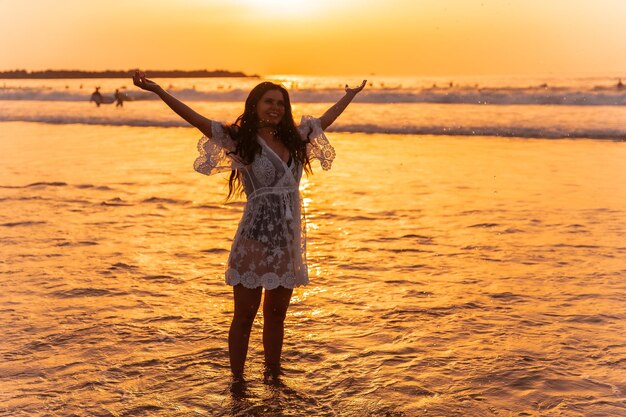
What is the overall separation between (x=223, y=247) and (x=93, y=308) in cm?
255

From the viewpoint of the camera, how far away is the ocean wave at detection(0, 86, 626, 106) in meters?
38.4

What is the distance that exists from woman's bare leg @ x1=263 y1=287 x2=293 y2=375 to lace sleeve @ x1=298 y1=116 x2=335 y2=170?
3.13 ft

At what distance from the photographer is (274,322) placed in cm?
463

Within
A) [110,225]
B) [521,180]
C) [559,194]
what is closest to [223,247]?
[110,225]

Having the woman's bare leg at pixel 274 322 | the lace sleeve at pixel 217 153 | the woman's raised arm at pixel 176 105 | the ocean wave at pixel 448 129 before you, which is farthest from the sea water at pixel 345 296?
the ocean wave at pixel 448 129

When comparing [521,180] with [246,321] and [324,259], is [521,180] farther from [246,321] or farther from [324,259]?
[246,321]

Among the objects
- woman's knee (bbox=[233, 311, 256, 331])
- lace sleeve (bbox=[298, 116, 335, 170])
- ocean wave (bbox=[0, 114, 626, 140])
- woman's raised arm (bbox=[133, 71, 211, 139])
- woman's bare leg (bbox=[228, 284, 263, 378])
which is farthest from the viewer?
ocean wave (bbox=[0, 114, 626, 140])

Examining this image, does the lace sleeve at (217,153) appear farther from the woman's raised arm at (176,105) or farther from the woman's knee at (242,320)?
the woman's knee at (242,320)

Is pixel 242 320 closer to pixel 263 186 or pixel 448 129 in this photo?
pixel 263 186

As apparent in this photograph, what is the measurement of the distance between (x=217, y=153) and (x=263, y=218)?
0.52m

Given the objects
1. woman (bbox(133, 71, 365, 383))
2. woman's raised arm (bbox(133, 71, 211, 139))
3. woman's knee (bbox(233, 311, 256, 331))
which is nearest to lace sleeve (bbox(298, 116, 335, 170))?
woman (bbox(133, 71, 365, 383))

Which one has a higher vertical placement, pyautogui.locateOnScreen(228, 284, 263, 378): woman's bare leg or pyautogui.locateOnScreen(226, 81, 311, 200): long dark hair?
pyautogui.locateOnScreen(226, 81, 311, 200): long dark hair

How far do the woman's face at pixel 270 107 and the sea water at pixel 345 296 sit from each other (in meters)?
1.81

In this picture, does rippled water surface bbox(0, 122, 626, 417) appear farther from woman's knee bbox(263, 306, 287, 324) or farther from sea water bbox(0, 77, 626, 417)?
woman's knee bbox(263, 306, 287, 324)
